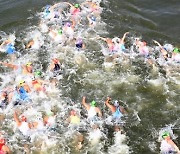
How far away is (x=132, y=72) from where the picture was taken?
837 inches

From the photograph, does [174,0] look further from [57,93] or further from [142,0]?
[57,93]

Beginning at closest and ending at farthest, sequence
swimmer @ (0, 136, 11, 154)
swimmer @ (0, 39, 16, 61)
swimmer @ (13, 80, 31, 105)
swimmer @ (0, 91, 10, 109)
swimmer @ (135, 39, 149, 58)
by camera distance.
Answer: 1. swimmer @ (0, 136, 11, 154)
2. swimmer @ (0, 91, 10, 109)
3. swimmer @ (13, 80, 31, 105)
4. swimmer @ (135, 39, 149, 58)
5. swimmer @ (0, 39, 16, 61)

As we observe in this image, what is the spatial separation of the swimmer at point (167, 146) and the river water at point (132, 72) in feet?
1.53

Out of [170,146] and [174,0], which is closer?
[170,146]

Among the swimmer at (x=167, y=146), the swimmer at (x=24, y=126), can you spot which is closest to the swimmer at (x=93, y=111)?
the swimmer at (x=24, y=126)

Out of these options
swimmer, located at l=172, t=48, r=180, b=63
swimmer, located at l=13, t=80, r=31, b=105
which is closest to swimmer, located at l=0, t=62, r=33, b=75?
swimmer, located at l=13, t=80, r=31, b=105

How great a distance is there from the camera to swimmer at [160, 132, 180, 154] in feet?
52.3

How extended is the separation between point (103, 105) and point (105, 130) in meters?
1.93

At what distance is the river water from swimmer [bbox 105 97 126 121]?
39 cm

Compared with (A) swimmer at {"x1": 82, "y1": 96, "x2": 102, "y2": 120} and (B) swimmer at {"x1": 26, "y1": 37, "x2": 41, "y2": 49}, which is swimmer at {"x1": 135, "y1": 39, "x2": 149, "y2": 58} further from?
(B) swimmer at {"x1": 26, "y1": 37, "x2": 41, "y2": 49}

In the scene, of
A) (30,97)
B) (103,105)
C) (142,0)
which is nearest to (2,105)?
(30,97)

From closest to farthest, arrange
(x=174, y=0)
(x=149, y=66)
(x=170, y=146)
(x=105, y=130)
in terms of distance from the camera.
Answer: (x=170, y=146) → (x=105, y=130) → (x=149, y=66) → (x=174, y=0)

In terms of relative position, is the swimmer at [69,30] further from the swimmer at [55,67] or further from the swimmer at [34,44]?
the swimmer at [55,67]

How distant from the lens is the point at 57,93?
20062mm
